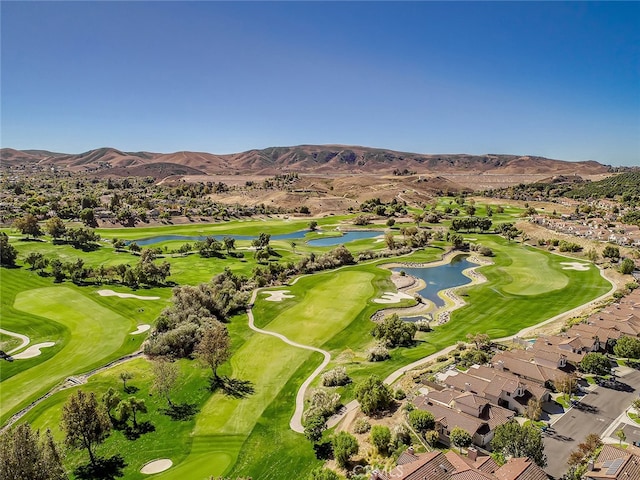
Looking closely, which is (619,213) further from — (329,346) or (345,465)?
(345,465)

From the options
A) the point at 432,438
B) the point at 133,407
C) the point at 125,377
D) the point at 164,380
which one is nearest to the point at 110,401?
the point at 133,407

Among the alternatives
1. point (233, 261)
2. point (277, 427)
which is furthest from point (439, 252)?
point (277, 427)

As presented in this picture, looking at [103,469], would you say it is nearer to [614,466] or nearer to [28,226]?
[614,466]

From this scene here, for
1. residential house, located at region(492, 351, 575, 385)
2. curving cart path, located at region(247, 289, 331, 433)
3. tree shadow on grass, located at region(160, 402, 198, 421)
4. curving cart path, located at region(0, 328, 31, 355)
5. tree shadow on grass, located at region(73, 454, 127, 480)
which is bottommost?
tree shadow on grass, located at region(73, 454, 127, 480)

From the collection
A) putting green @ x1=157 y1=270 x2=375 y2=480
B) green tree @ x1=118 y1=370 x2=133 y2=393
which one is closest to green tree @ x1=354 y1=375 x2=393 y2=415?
putting green @ x1=157 y1=270 x2=375 y2=480

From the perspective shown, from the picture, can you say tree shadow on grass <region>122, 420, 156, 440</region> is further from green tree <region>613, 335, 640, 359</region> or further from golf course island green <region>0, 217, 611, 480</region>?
green tree <region>613, 335, 640, 359</region>

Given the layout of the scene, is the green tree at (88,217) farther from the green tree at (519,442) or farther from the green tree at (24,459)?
the green tree at (519,442)
